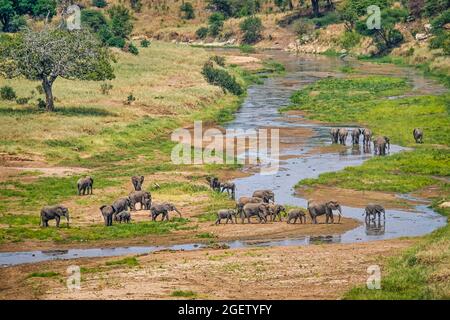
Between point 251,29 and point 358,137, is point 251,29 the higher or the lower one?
the higher one

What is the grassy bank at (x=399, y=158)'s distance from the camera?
26.2m

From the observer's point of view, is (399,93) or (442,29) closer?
(399,93)

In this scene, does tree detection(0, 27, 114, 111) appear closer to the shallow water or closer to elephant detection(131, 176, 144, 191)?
the shallow water

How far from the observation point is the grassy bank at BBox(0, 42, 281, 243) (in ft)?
125

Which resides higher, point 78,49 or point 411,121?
point 78,49

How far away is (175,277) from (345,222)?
1163 centimetres

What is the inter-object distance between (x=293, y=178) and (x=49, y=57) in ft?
60.8

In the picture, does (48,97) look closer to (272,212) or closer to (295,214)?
(272,212)

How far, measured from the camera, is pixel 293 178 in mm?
48281

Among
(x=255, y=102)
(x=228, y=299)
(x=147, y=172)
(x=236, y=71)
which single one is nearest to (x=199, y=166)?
(x=147, y=172)

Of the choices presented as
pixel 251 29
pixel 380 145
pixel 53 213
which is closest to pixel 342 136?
pixel 380 145

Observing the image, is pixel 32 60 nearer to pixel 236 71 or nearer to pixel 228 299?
pixel 228 299

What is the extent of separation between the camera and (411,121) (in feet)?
217

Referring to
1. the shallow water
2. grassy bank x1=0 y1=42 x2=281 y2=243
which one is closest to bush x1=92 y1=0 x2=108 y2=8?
the shallow water
